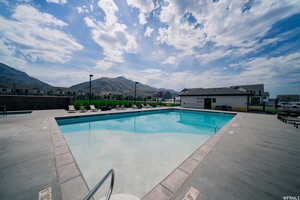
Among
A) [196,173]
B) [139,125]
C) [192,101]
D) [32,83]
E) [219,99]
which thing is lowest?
[139,125]

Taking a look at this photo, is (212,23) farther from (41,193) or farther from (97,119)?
(97,119)

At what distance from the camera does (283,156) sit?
3.22m

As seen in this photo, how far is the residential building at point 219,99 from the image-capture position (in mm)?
15898

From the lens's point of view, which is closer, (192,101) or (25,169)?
(25,169)

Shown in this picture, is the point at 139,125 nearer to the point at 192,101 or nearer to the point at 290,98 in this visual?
the point at 192,101

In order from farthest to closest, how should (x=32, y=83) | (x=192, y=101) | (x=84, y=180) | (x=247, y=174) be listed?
(x=32, y=83)
(x=192, y=101)
(x=247, y=174)
(x=84, y=180)

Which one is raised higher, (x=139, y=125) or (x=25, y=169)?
(x=25, y=169)

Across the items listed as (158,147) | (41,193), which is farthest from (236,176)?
(41,193)

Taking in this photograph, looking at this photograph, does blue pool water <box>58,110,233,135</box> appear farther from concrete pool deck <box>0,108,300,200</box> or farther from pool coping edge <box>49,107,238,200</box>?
pool coping edge <box>49,107,238,200</box>

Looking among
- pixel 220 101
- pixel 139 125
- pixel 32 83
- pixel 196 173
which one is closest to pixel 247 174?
pixel 196 173

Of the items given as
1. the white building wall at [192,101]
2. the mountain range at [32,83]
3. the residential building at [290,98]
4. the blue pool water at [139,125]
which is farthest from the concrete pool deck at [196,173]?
the residential building at [290,98]

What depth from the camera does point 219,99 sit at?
1778cm

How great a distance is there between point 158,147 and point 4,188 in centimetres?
455

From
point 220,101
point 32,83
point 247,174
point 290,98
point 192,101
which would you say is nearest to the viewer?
point 247,174
